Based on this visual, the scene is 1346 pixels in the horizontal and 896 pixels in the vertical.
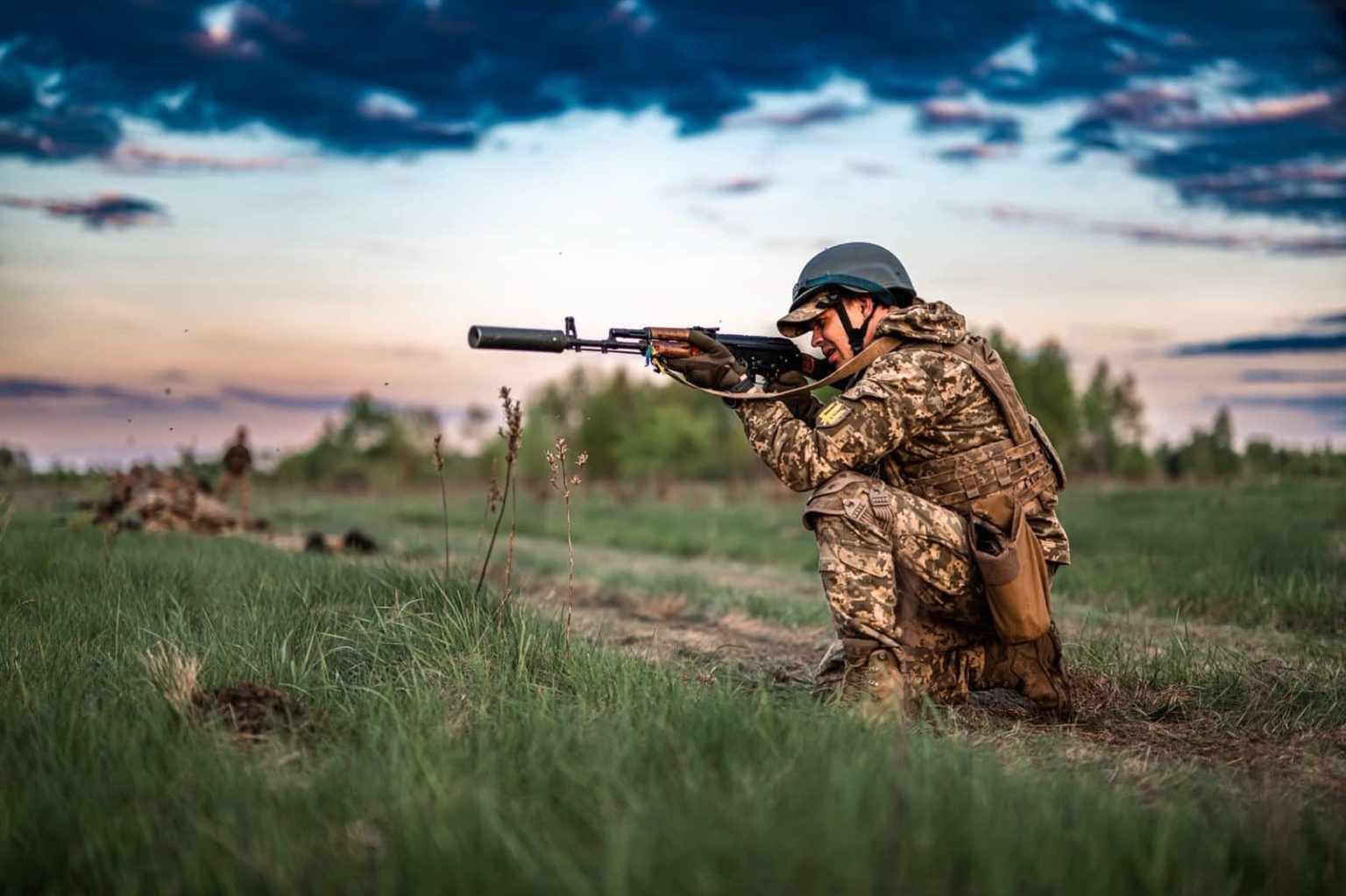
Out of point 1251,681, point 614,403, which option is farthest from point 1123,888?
point 614,403

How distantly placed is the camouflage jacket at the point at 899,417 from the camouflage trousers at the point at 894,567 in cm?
17

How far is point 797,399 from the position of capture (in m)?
5.13

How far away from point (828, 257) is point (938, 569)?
1.55 meters

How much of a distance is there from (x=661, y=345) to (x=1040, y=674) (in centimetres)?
230

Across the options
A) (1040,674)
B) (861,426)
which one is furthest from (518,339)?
(1040,674)

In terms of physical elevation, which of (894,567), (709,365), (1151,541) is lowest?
(1151,541)

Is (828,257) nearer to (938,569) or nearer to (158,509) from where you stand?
(938,569)

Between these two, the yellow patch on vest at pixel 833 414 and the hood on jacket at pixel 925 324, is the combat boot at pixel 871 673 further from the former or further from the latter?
the hood on jacket at pixel 925 324

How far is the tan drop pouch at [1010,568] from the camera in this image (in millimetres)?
4297

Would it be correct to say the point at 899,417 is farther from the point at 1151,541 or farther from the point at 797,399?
the point at 1151,541

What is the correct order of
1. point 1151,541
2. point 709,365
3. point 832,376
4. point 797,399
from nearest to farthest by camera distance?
point 832,376 → point 709,365 → point 797,399 → point 1151,541

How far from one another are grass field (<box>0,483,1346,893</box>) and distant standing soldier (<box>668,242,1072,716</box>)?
37cm

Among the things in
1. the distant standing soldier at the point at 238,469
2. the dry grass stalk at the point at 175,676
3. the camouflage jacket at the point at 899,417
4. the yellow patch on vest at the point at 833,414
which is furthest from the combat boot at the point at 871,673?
the distant standing soldier at the point at 238,469

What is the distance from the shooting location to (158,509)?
1367cm
